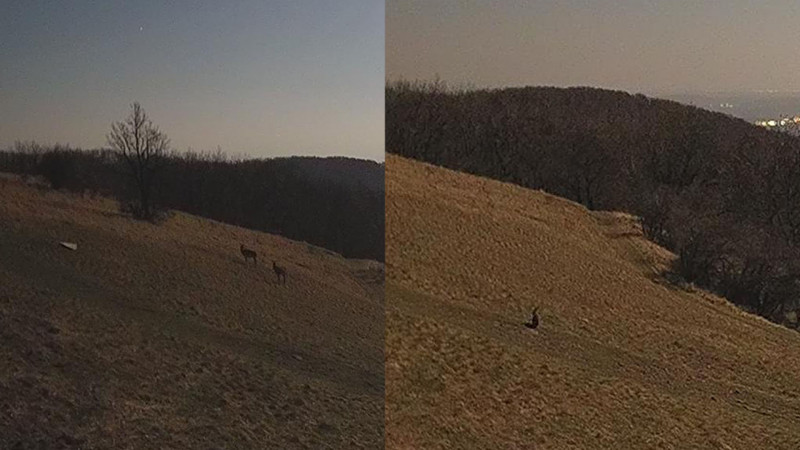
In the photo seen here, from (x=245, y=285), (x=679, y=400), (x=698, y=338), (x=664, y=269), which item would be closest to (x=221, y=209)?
(x=245, y=285)

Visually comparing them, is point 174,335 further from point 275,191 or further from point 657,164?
point 657,164

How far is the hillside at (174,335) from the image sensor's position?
688 centimetres

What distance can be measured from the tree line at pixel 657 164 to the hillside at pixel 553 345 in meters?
2.09

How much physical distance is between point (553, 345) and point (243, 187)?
6094mm

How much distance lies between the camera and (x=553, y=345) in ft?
40.9

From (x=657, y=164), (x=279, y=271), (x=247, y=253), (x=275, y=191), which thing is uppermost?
A: (x=657, y=164)

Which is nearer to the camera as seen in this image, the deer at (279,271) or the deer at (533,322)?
the deer at (279,271)

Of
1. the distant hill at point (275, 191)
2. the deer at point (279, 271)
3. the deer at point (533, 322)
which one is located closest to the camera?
the distant hill at point (275, 191)

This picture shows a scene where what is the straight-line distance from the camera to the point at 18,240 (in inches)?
273

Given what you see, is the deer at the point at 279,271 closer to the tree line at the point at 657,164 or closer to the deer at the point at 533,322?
the deer at the point at 533,322

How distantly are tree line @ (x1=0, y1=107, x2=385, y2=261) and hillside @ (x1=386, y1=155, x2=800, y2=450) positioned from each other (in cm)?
183

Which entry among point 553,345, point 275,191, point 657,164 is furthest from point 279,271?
point 657,164

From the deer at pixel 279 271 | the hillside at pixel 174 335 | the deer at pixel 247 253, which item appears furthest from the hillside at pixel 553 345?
the deer at pixel 247 253

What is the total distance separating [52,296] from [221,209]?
→ 1.80 metres
